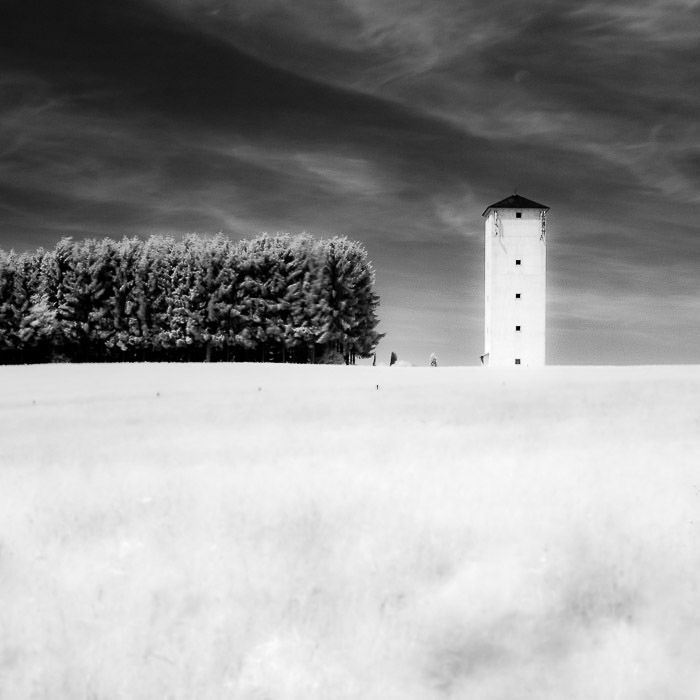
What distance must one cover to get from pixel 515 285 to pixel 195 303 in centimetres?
2950

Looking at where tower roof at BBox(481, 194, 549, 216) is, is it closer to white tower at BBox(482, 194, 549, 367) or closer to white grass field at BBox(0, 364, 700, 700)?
white tower at BBox(482, 194, 549, 367)

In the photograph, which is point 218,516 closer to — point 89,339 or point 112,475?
point 112,475

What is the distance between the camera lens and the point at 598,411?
17453 mm

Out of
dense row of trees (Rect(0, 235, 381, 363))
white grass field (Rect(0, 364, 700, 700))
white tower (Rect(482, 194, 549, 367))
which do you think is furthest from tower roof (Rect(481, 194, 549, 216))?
white grass field (Rect(0, 364, 700, 700))

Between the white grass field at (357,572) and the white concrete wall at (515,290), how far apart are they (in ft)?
190

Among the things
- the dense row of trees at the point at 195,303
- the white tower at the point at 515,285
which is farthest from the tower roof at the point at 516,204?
the dense row of trees at the point at 195,303

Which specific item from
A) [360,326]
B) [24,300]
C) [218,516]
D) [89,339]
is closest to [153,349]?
[89,339]

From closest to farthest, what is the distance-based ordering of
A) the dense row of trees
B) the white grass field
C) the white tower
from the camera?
1. the white grass field
2. the dense row of trees
3. the white tower

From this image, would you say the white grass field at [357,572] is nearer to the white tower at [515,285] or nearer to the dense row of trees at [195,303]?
the dense row of trees at [195,303]

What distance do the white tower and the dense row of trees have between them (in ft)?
47.3

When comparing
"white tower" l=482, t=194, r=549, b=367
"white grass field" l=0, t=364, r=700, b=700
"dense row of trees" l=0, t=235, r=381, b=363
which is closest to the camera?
"white grass field" l=0, t=364, r=700, b=700

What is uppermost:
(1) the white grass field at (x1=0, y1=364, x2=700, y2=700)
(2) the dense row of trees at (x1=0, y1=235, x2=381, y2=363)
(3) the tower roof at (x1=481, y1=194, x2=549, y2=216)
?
(3) the tower roof at (x1=481, y1=194, x2=549, y2=216)

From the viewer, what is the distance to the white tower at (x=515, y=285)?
2746 inches

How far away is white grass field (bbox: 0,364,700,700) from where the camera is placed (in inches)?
245
